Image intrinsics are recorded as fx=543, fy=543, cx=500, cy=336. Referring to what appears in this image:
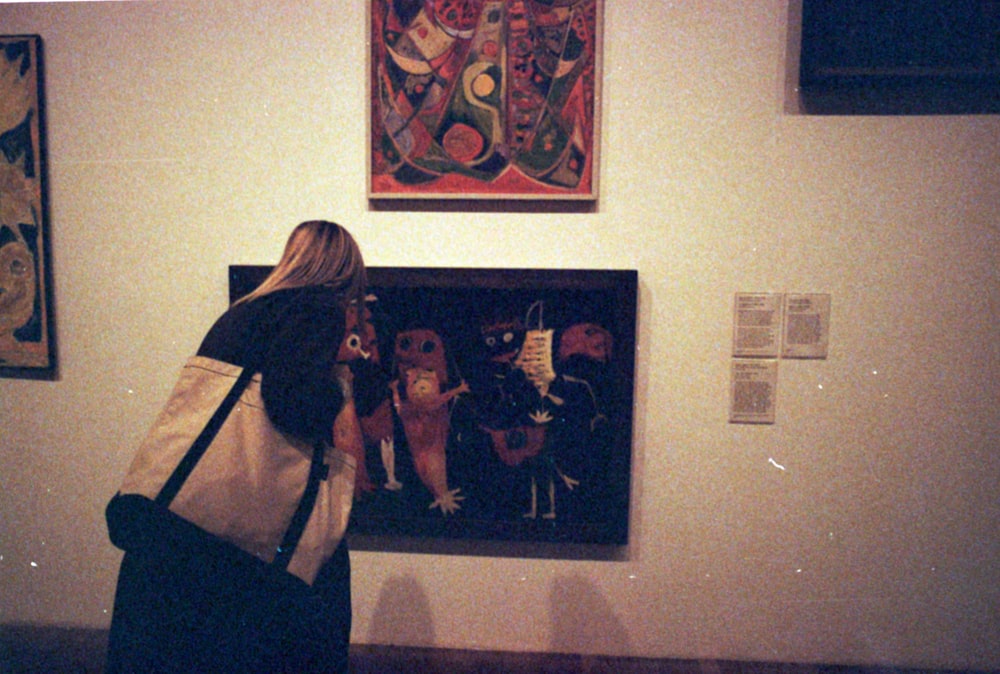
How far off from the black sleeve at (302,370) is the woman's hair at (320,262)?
84 millimetres

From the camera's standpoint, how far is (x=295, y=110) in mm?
1787

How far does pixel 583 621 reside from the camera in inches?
72.9

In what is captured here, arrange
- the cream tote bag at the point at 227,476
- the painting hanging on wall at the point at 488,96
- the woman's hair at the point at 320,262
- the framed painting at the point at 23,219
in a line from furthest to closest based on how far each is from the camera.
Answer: the framed painting at the point at 23,219 < the painting hanging on wall at the point at 488,96 < the woman's hair at the point at 320,262 < the cream tote bag at the point at 227,476

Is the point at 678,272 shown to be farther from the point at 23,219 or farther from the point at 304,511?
the point at 23,219

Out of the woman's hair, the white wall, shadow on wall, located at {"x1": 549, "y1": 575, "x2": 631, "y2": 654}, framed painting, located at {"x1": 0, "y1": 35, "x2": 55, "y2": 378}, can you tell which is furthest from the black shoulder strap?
framed painting, located at {"x1": 0, "y1": 35, "x2": 55, "y2": 378}

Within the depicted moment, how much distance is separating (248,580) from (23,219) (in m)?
1.60

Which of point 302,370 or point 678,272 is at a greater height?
point 678,272

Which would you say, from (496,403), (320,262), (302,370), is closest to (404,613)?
(496,403)

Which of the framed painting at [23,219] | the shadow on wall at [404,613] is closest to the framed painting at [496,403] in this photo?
the shadow on wall at [404,613]

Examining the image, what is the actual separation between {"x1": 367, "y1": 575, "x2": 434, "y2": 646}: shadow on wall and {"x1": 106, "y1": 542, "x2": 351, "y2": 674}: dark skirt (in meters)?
0.71

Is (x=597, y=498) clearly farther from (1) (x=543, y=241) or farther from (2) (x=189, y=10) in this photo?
(2) (x=189, y=10)

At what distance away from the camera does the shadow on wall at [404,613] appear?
1.88 metres

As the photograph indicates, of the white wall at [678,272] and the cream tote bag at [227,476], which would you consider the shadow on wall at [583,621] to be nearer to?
the white wall at [678,272]

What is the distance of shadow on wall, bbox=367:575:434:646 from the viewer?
1.88 meters
